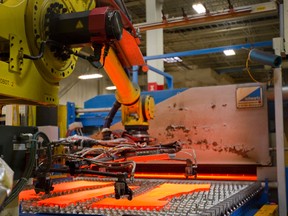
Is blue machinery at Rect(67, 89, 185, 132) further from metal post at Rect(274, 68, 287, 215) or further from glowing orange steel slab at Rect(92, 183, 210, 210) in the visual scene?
metal post at Rect(274, 68, 287, 215)

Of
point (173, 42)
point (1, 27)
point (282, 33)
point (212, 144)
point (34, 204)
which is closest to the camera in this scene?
point (1, 27)

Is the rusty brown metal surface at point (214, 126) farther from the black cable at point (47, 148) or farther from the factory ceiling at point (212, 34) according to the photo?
the factory ceiling at point (212, 34)

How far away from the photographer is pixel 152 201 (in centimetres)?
244

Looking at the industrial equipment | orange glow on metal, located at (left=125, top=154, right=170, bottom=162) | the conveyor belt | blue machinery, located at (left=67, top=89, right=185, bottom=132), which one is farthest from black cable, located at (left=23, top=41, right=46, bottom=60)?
blue machinery, located at (left=67, top=89, right=185, bottom=132)

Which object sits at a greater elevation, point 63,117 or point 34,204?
point 63,117

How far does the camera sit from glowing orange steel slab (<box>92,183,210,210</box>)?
231 cm

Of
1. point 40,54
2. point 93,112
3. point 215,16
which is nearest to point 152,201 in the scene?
point 40,54

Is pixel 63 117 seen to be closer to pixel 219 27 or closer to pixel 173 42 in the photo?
pixel 219 27

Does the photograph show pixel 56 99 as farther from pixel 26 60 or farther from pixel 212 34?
pixel 212 34

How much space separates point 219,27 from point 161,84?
372 centimetres

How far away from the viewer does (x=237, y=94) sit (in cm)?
422

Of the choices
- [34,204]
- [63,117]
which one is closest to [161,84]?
[63,117]

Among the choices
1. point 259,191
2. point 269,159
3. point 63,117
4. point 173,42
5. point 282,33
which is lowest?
point 259,191

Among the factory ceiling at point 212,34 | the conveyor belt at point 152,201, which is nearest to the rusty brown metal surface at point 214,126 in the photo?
the conveyor belt at point 152,201
